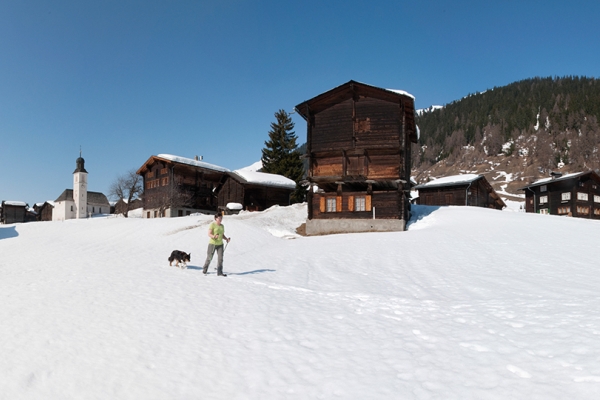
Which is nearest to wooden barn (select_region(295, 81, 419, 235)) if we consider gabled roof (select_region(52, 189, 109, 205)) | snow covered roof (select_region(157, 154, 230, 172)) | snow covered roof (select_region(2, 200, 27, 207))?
snow covered roof (select_region(157, 154, 230, 172))

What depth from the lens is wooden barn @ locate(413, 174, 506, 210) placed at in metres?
54.2

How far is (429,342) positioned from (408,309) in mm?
2199

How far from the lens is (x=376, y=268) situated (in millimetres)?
14742

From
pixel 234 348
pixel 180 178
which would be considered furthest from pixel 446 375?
pixel 180 178

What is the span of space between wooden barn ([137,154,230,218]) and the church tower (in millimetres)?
33253

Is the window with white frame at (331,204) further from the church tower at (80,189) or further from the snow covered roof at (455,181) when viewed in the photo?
the church tower at (80,189)

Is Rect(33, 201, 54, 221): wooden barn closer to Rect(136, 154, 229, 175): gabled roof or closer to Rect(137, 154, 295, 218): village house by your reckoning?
Rect(136, 154, 229, 175): gabled roof

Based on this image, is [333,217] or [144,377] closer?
[144,377]

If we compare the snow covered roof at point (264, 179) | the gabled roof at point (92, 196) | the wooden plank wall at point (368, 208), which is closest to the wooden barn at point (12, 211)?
the gabled roof at point (92, 196)

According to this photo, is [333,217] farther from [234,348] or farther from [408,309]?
[234,348]

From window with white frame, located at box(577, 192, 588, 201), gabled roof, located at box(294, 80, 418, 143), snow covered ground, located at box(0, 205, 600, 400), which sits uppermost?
gabled roof, located at box(294, 80, 418, 143)

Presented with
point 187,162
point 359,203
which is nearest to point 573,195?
point 359,203

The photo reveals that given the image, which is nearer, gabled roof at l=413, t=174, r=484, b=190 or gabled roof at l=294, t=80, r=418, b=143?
gabled roof at l=294, t=80, r=418, b=143

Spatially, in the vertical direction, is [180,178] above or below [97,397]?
above
